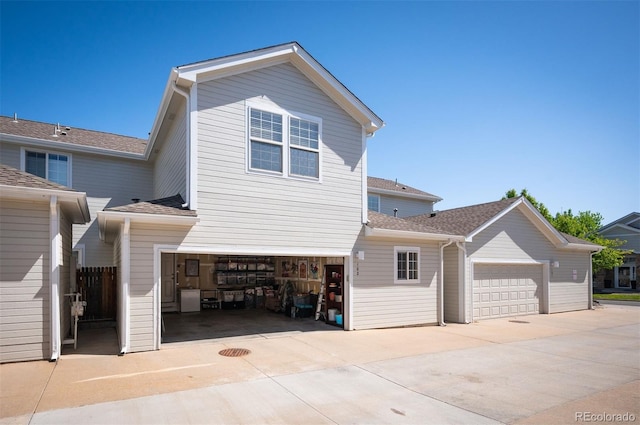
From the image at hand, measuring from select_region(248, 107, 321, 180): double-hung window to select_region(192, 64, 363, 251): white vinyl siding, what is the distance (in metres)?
0.19

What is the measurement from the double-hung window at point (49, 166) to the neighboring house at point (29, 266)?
652 cm

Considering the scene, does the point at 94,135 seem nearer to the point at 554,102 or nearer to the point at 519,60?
the point at 519,60

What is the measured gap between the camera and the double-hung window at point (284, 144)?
10.1 meters

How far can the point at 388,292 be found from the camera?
11.9 metres

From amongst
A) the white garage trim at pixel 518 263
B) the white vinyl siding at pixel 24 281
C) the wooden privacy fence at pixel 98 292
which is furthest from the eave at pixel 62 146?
the white garage trim at pixel 518 263

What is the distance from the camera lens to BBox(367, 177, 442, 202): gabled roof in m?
22.4

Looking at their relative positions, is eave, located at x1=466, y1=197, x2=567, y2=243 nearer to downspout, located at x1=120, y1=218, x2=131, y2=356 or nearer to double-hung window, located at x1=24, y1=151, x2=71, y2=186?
downspout, located at x1=120, y1=218, x2=131, y2=356

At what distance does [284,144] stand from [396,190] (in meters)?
14.3

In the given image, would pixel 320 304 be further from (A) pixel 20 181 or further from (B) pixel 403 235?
(A) pixel 20 181

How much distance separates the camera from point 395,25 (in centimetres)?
1072

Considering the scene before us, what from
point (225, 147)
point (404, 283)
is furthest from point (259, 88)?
point (404, 283)

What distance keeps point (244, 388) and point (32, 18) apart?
10.3 metres

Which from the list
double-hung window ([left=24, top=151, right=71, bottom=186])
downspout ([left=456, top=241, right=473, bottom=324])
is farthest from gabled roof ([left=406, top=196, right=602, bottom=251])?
double-hung window ([left=24, top=151, right=71, bottom=186])

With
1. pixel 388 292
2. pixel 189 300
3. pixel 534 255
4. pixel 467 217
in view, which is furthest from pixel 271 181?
pixel 534 255
